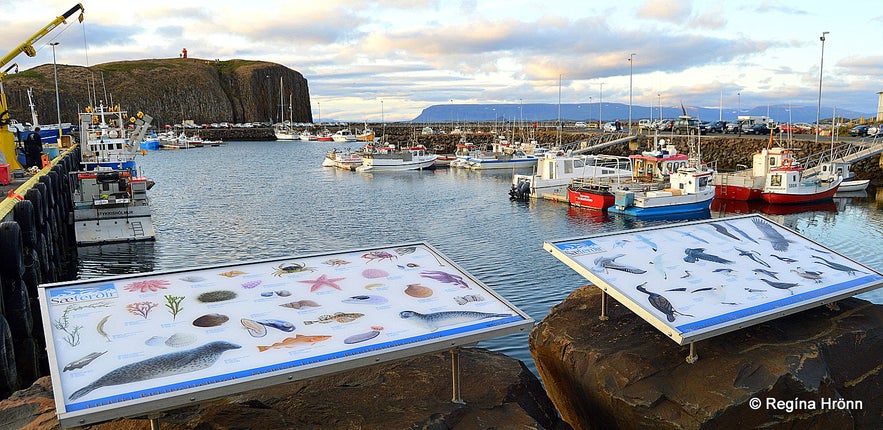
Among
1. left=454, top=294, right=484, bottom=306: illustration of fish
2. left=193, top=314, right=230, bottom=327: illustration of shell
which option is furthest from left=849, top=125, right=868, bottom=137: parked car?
left=193, top=314, right=230, bottom=327: illustration of shell

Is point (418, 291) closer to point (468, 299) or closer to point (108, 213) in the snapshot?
point (468, 299)

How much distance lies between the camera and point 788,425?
24.8ft

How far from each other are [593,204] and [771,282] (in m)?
28.5

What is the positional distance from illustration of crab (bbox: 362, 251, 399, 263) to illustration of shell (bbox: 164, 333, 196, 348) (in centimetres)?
286

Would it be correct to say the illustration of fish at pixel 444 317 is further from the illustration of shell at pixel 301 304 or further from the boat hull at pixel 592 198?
the boat hull at pixel 592 198

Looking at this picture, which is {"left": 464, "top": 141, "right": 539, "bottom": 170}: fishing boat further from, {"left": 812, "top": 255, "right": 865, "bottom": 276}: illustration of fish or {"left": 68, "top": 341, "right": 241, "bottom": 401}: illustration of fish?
{"left": 68, "top": 341, "right": 241, "bottom": 401}: illustration of fish

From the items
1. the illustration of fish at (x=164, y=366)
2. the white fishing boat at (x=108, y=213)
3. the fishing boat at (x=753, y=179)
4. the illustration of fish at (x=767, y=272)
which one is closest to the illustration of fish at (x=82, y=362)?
the illustration of fish at (x=164, y=366)

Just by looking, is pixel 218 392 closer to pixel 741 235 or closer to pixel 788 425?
pixel 788 425

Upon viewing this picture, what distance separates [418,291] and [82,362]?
11.7ft

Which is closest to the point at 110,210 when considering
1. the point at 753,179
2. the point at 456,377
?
the point at 456,377

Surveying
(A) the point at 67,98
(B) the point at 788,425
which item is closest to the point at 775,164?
(B) the point at 788,425

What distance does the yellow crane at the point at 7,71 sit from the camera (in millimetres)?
34031

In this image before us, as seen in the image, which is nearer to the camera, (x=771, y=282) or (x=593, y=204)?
(x=771, y=282)

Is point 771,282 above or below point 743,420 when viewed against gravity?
above
